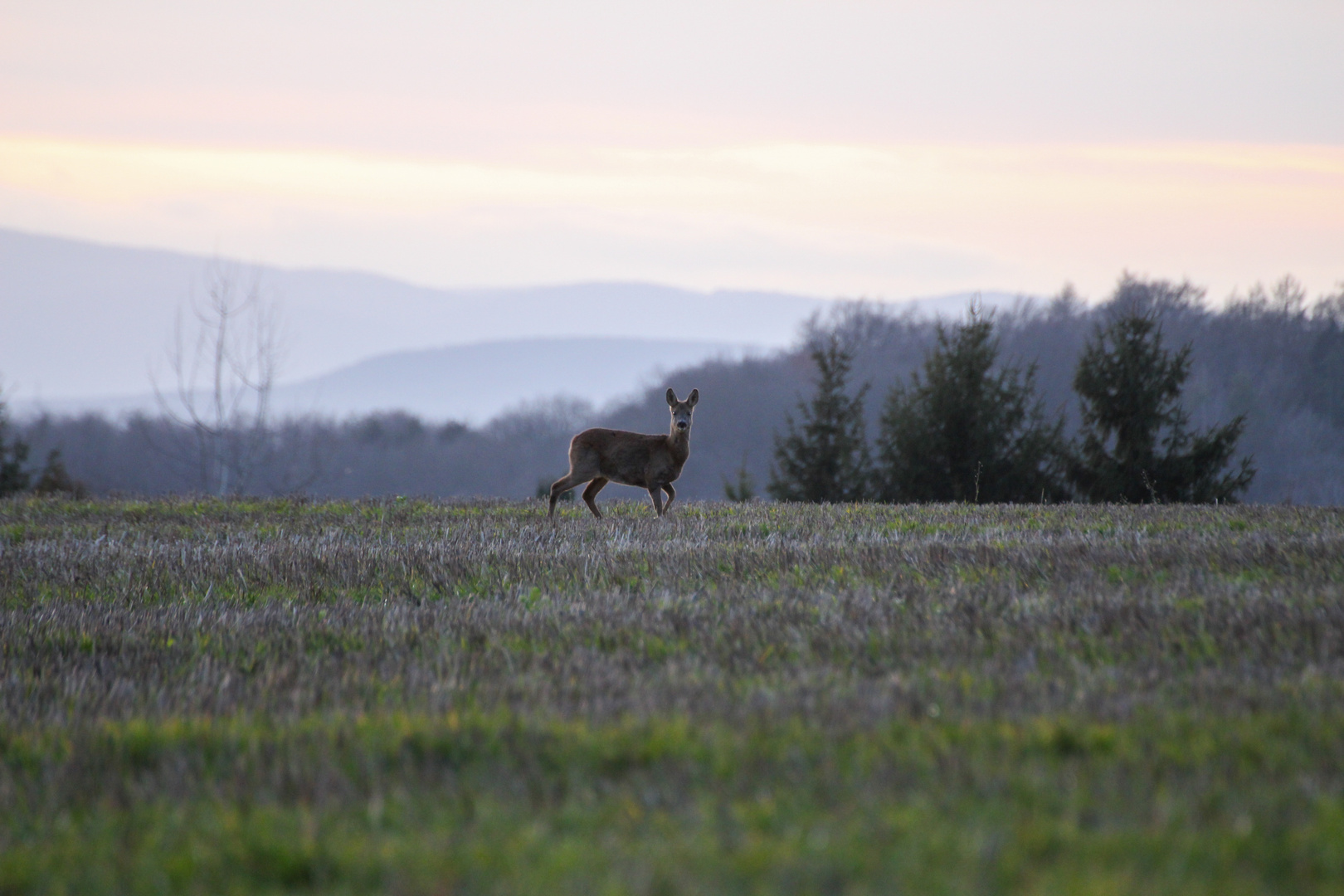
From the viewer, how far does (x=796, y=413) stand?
352 ft

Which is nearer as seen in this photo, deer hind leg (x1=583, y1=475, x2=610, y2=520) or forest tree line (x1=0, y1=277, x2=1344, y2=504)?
deer hind leg (x1=583, y1=475, x2=610, y2=520)

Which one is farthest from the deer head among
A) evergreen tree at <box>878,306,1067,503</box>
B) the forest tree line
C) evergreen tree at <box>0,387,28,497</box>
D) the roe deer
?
the forest tree line

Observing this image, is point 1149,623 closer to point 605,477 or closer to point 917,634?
point 917,634

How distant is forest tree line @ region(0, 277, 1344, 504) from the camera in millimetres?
71562

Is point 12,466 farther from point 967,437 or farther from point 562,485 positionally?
point 967,437

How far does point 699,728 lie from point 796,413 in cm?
10386

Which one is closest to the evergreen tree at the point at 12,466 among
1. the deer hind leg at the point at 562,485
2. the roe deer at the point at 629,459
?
the deer hind leg at the point at 562,485

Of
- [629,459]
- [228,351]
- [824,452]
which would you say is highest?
[228,351]

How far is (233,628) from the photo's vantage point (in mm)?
6715

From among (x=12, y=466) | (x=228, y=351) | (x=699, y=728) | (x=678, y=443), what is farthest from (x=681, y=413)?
(x=228, y=351)

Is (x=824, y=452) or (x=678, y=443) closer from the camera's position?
(x=678, y=443)

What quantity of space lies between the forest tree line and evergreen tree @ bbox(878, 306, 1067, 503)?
28.4 meters

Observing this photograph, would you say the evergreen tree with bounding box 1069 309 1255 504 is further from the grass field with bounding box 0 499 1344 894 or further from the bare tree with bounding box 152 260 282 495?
the bare tree with bounding box 152 260 282 495

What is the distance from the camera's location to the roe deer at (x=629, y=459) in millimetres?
13945
